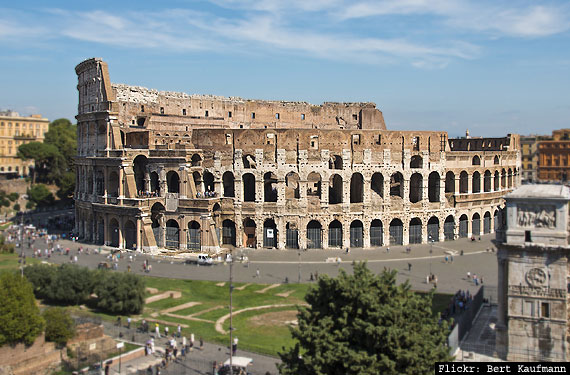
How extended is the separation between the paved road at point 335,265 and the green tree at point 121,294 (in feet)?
30.7

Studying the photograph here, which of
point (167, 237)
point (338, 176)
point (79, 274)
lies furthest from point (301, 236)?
point (79, 274)

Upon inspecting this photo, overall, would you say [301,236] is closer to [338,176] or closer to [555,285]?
[338,176]

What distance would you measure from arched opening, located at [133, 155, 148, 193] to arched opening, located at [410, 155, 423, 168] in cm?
2849

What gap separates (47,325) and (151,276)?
53.5ft

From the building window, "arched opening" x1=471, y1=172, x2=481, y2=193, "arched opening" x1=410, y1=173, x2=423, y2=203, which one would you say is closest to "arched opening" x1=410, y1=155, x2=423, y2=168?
"arched opening" x1=410, y1=173, x2=423, y2=203

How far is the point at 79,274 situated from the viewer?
3881 centimetres

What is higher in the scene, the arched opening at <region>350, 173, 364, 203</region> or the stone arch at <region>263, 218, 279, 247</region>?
the arched opening at <region>350, 173, 364, 203</region>

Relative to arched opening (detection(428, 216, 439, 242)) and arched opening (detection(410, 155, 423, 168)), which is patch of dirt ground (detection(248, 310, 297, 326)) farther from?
arched opening (detection(410, 155, 423, 168))

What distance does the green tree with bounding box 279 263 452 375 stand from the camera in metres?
22.3

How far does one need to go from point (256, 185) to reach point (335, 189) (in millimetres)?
9687

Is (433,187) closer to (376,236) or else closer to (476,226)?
(476,226)

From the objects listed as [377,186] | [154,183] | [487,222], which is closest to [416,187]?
[377,186]

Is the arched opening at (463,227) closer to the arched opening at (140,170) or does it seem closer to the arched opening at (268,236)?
the arched opening at (268,236)

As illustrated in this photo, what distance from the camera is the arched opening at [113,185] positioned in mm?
60344
